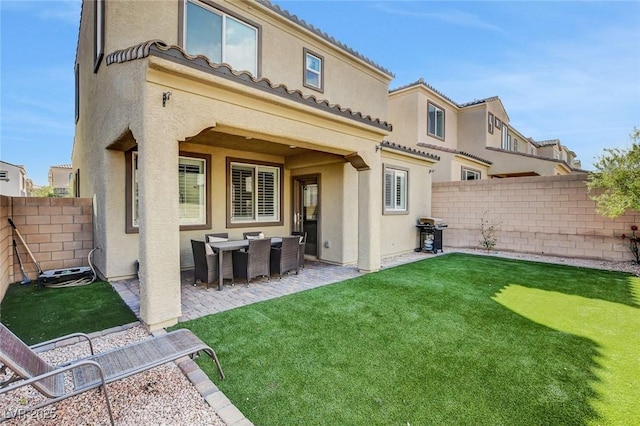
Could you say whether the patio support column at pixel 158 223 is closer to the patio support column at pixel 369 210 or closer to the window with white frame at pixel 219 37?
the window with white frame at pixel 219 37

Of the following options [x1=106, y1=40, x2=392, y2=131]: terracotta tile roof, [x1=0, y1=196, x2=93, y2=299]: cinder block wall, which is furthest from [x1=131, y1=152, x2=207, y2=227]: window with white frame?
[x1=106, y1=40, x2=392, y2=131]: terracotta tile roof

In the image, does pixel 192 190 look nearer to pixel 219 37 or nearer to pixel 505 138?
pixel 219 37

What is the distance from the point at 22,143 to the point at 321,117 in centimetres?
2960

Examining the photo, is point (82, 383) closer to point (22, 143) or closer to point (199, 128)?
point (199, 128)

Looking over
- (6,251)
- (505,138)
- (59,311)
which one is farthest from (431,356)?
(505,138)

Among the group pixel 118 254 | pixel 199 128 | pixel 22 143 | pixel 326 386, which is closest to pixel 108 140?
pixel 118 254

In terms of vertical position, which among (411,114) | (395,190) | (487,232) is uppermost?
(411,114)

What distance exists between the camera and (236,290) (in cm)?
688

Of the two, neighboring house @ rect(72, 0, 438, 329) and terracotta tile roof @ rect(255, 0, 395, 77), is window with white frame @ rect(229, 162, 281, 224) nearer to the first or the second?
neighboring house @ rect(72, 0, 438, 329)

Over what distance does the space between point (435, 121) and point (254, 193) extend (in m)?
13.3

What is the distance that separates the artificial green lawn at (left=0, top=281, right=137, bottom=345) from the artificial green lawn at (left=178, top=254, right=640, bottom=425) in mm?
1645

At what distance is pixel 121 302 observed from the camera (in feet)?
19.4

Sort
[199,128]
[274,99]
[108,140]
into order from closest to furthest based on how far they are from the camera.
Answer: [199,128]
[274,99]
[108,140]

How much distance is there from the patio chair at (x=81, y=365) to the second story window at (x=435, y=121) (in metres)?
17.4
